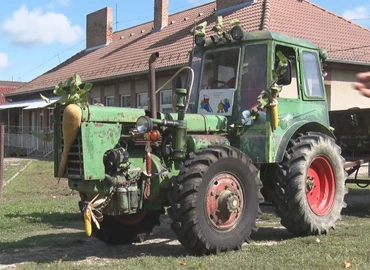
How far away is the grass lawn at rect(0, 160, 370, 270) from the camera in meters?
5.50

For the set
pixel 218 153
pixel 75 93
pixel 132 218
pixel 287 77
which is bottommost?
pixel 132 218

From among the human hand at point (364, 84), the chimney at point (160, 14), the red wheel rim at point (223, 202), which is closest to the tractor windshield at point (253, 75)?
the red wheel rim at point (223, 202)

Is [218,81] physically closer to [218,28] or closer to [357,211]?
[218,28]

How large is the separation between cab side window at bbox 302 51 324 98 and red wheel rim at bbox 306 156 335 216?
95 centimetres

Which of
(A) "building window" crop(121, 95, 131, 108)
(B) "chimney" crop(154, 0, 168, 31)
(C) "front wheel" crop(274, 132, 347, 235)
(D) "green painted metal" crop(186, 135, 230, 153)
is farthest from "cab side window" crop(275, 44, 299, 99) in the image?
(B) "chimney" crop(154, 0, 168, 31)

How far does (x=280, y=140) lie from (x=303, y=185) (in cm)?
61

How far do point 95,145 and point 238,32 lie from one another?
2.39 m

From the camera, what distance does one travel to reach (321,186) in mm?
7375

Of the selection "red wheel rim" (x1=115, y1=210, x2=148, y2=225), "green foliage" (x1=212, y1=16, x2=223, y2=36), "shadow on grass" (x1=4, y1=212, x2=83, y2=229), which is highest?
"green foliage" (x1=212, y1=16, x2=223, y2=36)

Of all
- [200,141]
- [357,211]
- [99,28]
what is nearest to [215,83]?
[200,141]

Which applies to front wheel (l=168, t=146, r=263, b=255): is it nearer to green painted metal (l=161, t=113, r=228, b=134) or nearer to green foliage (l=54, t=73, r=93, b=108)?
green painted metal (l=161, t=113, r=228, b=134)

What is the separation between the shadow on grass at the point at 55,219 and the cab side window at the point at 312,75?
3.93 m

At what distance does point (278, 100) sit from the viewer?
22.6 feet

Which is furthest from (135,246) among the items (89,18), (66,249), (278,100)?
(89,18)
